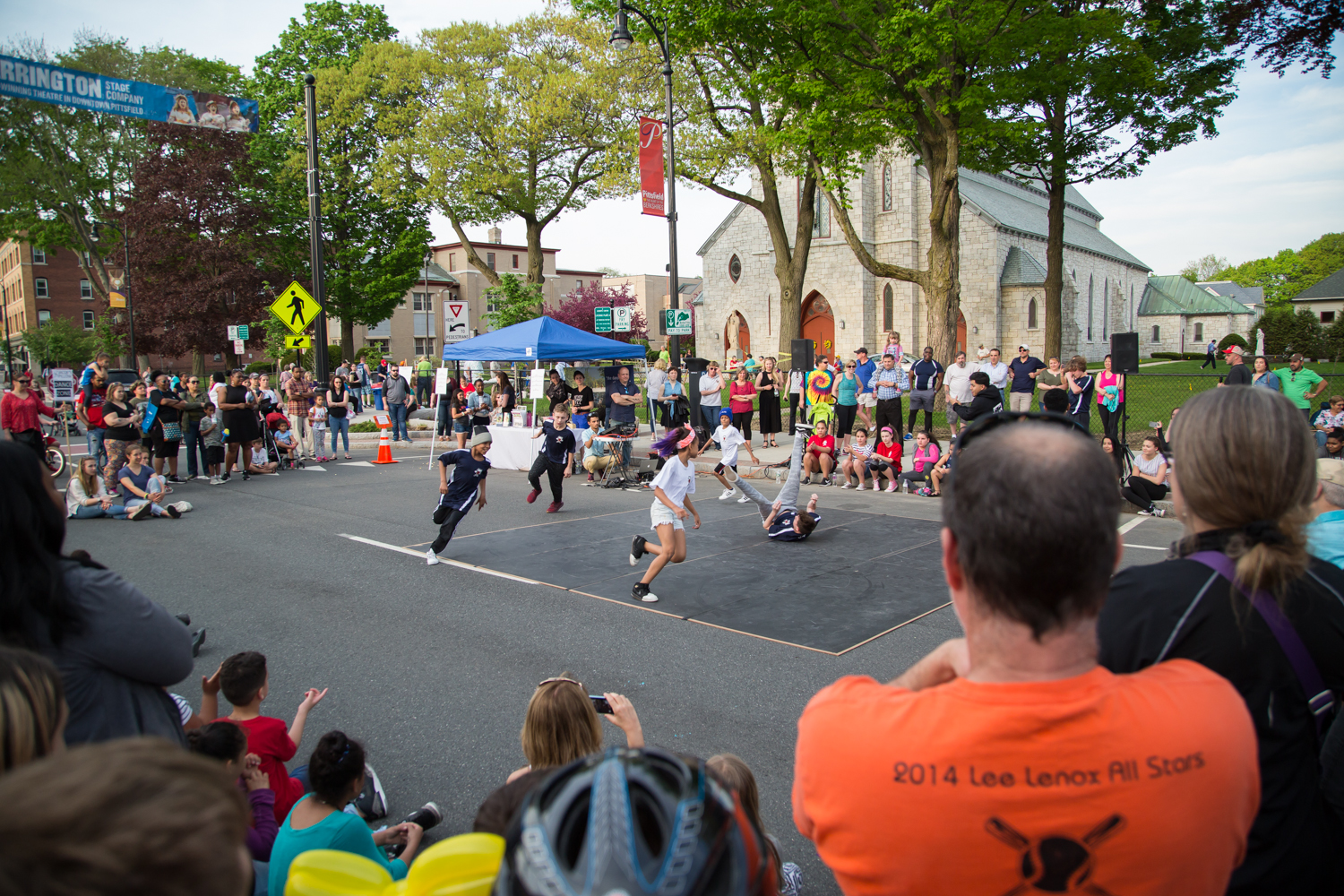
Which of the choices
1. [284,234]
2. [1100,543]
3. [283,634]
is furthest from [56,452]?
[284,234]

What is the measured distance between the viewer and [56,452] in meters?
13.5

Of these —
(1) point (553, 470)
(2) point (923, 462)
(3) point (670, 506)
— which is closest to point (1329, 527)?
(3) point (670, 506)

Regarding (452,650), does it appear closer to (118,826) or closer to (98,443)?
(118,826)

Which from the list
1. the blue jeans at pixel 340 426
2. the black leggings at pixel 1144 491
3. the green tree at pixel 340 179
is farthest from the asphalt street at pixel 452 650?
the green tree at pixel 340 179

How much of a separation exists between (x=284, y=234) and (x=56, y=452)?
29463mm

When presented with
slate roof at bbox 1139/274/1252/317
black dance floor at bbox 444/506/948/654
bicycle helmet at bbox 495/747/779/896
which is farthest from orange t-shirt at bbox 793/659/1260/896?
Result: slate roof at bbox 1139/274/1252/317

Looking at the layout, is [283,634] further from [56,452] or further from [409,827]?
[56,452]

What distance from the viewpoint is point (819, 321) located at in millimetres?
48312

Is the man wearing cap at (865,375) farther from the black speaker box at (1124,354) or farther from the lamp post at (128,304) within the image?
the lamp post at (128,304)

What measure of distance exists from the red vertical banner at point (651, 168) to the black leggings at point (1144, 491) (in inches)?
445

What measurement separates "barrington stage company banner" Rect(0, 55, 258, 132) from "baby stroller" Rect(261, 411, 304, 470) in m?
5.59

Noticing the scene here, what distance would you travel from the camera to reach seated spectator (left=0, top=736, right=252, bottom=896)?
82 cm

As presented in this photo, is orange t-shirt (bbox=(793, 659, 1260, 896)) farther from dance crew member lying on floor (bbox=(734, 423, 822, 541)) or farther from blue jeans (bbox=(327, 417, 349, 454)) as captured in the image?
blue jeans (bbox=(327, 417, 349, 454))

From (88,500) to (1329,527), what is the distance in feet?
45.5
